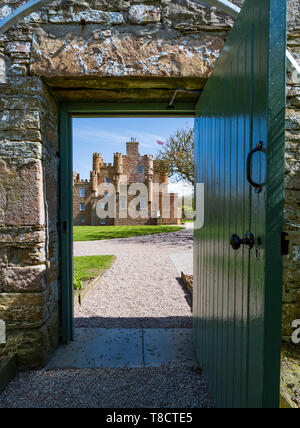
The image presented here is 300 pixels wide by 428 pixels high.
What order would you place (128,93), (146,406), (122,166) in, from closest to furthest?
(146,406), (128,93), (122,166)

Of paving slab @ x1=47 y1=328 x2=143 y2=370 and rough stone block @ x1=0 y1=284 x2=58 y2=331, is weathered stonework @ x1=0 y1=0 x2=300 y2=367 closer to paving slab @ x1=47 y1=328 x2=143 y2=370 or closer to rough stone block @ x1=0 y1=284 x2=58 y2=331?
rough stone block @ x1=0 y1=284 x2=58 y2=331

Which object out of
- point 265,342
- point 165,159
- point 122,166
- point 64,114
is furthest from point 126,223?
point 265,342

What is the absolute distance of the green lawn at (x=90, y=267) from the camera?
5.58 metres

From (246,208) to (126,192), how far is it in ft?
85.8

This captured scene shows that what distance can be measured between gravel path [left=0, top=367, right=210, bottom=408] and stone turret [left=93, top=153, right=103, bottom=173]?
28058 millimetres

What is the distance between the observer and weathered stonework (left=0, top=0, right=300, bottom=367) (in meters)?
2.13

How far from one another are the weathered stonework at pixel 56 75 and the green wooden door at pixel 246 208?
1.78 ft

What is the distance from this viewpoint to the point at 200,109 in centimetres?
233

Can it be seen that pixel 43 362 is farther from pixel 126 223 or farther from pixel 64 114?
pixel 126 223

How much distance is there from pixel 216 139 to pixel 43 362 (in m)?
2.48

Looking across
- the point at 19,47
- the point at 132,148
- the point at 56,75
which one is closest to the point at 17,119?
the point at 56,75

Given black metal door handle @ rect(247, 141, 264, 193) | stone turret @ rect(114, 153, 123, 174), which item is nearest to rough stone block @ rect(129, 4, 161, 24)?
black metal door handle @ rect(247, 141, 264, 193)

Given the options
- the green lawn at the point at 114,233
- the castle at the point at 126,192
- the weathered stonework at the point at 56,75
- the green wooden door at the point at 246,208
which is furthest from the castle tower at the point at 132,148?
the green wooden door at the point at 246,208

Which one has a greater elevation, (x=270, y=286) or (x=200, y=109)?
(x=200, y=109)
